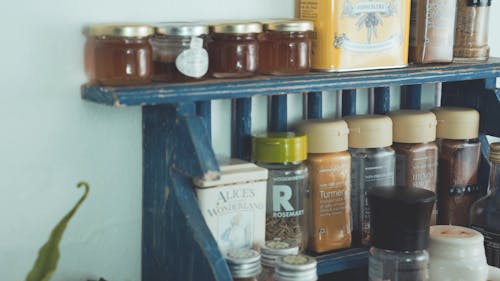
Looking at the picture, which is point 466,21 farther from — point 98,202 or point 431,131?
point 98,202

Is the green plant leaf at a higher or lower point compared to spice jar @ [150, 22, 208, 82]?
lower

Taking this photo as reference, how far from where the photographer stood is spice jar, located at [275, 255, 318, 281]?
1048 millimetres

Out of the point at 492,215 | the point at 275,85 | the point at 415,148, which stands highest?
the point at 275,85

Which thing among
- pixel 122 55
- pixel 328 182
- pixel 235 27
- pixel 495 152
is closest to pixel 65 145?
pixel 122 55

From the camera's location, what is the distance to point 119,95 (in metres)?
0.99

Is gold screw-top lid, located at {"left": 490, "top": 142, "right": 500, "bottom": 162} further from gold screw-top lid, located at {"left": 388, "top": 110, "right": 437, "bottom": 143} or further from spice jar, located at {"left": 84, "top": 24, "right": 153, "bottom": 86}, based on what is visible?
spice jar, located at {"left": 84, "top": 24, "right": 153, "bottom": 86}

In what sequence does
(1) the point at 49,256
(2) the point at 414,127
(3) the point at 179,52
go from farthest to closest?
1. (2) the point at 414,127
2. (3) the point at 179,52
3. (1) the point at 49,256

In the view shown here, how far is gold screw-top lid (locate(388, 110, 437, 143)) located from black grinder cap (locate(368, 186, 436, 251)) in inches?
5.7

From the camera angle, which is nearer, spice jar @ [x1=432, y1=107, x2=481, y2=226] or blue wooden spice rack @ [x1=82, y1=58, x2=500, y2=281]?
blue wooden spice rack @ [x1=82, y1=58, x2=500, y2=281]

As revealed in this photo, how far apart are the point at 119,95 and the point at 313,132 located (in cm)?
33

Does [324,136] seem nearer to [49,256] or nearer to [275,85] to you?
[275,85]

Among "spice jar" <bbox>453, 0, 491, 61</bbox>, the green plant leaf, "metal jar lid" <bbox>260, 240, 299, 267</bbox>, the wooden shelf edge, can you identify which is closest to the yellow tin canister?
the wooden shelf edge

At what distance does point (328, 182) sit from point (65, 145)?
372mm

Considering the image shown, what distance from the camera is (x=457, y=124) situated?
Result: 1334 mm
